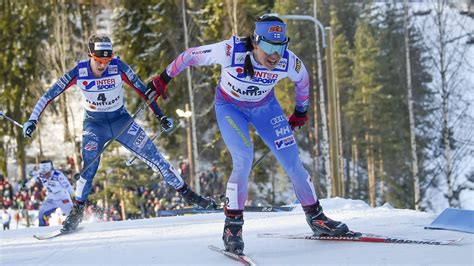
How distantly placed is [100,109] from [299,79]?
2.86 m

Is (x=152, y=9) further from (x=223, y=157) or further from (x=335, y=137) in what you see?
(x=335, y=137)

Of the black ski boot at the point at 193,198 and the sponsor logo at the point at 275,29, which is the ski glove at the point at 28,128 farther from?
the sponsor logo at the point at 275,29

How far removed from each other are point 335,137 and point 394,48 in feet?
75.9

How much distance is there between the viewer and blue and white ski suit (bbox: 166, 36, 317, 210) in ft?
15.9

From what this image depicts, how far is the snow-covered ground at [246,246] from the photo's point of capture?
4.27m

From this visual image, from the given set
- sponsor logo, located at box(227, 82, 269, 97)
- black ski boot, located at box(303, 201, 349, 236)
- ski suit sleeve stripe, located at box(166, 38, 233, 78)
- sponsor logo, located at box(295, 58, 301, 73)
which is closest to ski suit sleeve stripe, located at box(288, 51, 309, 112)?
sponsor logo, located at box(295, 58, 301, 73)

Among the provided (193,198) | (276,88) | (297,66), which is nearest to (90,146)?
(193,198)

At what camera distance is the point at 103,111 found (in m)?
7.19

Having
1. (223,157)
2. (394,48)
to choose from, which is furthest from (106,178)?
(394,48)

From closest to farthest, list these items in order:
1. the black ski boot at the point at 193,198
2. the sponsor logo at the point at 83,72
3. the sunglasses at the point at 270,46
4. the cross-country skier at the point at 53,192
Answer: the sunglasses at the point at 270,46, the sponsor logo at the point at 83,72, the black ski boot at the point at 193,198, the cross-country skier at the point at 53,192

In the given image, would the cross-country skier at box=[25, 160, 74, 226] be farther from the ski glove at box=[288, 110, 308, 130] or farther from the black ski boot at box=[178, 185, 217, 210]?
the ski glove at box=[288, 110, 308, 130]

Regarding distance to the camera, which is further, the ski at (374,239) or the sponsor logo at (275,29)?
the sponsor logo at (275,29)

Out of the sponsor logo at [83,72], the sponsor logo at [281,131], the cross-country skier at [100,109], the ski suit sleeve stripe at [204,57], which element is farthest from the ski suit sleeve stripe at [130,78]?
the sponsor logo at [281,131]

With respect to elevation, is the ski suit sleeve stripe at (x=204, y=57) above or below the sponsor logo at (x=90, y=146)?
above
